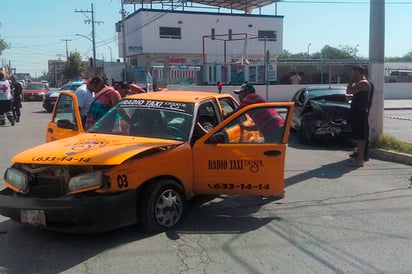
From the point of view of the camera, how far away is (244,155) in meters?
5.81

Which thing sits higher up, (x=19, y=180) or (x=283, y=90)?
(x=283, y=90)

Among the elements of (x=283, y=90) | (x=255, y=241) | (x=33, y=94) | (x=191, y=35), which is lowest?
(x=255, y=241)

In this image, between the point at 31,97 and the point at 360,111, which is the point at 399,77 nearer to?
the point at 31,97

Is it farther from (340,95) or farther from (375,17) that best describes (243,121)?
(340,95)

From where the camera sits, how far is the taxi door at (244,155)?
5805 mm

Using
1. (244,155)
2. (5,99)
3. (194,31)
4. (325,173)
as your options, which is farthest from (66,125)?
(194,31)

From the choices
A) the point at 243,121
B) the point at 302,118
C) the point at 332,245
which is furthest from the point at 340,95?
the point at 332,245

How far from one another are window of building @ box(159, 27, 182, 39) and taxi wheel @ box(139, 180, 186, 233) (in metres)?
47.0

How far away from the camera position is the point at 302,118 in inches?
500

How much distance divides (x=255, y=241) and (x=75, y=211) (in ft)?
6.23

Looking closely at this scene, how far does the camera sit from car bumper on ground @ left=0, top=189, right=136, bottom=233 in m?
4.67

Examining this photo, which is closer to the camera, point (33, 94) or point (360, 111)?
point (360, 111)

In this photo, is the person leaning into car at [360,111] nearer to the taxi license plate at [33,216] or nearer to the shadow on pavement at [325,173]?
the shadow on pavement at [325,173]

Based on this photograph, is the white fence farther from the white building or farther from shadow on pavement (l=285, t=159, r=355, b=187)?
shadow on pavement (l=285, t=159, r=355, b=187)
